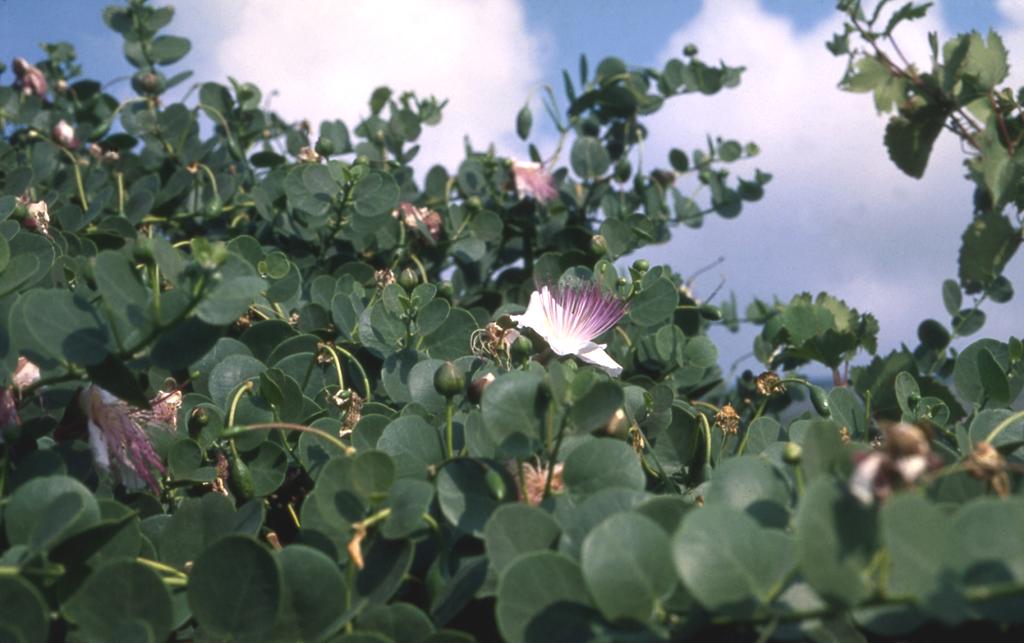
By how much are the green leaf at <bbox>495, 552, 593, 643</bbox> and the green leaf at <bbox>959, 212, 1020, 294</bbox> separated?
4.60 ft

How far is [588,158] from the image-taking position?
95.4 inches

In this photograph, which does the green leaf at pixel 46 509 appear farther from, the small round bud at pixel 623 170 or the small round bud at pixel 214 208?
the small round bud at pixel 623 170

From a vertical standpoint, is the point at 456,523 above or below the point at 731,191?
below

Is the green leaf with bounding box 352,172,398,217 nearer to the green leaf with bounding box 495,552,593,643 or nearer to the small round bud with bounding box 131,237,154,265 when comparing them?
the small round bud with bounding box 131,237,154,265

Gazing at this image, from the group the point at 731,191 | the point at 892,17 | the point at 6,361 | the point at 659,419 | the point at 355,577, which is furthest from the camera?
the point at 731,191

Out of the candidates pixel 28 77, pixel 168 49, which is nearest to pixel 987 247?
pixel 168 49

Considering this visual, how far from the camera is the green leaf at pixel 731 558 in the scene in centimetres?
57

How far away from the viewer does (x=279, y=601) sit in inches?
26.7

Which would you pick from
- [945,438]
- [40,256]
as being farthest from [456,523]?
[945,438]

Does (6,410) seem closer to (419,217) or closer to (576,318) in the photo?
(576,318)

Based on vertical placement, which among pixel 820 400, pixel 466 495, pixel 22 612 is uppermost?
pixel 820 400

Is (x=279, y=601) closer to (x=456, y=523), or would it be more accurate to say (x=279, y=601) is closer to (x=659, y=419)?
(x=456, y=523)

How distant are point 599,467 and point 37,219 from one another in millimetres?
1130

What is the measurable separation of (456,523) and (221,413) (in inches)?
17.5
